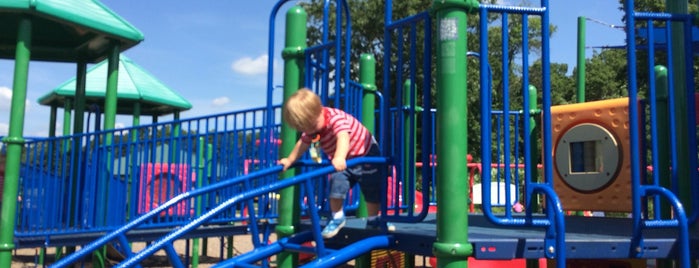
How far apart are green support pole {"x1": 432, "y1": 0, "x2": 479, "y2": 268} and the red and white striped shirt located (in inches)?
A: 33.1

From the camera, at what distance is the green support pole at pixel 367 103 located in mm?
4532

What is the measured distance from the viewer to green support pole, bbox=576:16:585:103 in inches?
241

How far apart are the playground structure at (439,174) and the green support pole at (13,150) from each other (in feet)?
0.08

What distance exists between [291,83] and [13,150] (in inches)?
142

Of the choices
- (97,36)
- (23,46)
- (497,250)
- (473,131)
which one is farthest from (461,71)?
(473,131)

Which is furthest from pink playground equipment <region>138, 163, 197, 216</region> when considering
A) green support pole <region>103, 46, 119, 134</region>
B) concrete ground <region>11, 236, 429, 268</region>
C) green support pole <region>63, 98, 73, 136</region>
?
green support pole <region>63, 98, 73, 136</region>

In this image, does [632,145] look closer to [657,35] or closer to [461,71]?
[461,71]

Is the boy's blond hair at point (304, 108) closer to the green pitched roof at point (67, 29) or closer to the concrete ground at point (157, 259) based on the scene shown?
the green pitched roof at point (67, 29)

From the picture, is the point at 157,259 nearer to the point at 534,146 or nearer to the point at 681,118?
the point at 534,146

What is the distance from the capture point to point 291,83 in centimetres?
390

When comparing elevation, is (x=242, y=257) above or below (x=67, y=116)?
below

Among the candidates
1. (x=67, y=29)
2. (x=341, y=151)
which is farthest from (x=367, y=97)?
(x=67, y=29)

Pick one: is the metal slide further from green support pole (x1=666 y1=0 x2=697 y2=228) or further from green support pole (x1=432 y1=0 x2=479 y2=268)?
green support pole (x1=666 y1=0 x2=697 y2=228)

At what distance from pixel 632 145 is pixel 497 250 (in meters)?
0.73
